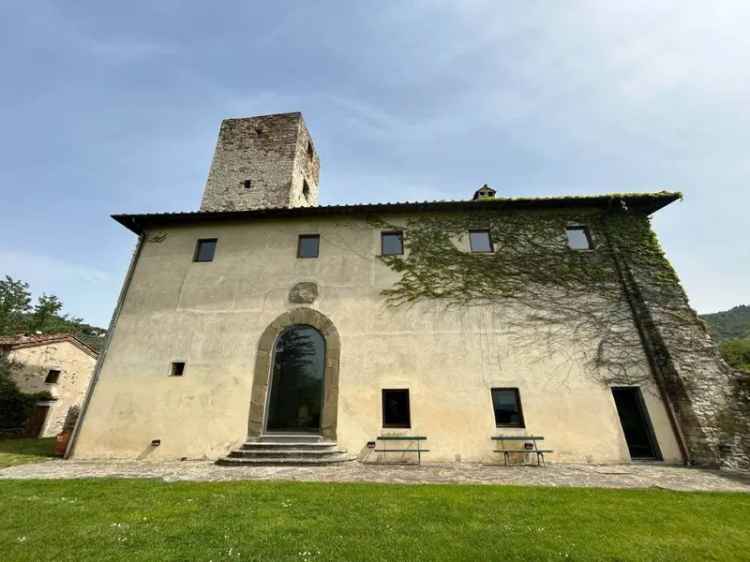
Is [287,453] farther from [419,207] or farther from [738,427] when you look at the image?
[738,427]

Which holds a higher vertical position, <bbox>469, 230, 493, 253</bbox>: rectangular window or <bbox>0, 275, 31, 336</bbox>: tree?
<bbox>0, 275, 31, 336</bbox>: tree

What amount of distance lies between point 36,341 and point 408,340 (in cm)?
2040

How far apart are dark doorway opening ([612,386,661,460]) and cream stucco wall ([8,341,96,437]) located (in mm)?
25641

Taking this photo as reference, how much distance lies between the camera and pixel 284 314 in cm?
1035

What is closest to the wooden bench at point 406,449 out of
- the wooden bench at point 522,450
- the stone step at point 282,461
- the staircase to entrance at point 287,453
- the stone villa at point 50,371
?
the staircase to entrance at point 287,453

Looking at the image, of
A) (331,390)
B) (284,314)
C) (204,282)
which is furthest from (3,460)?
(331,390)

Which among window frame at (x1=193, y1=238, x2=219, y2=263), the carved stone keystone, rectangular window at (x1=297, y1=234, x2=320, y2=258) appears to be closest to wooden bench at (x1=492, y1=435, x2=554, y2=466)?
the carved stone keystone

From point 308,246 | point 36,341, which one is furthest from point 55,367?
point 308,246

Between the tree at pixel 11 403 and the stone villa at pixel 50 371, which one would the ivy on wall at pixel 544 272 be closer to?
the stone villa at pixel 50 371

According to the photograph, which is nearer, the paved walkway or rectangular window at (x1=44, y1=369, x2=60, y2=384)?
the paved walkway

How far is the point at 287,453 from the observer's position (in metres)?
8.30

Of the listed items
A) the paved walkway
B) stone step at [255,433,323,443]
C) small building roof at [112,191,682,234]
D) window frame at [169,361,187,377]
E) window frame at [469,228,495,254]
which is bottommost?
the paved walkway

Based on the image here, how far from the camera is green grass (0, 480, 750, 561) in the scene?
12.0 ft

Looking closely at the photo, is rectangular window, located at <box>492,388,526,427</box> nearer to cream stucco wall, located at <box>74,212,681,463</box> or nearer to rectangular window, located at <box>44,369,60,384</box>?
cream stucco wall, located at <box>74,212,681,463</box>
